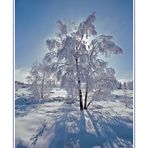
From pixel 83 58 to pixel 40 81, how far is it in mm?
264

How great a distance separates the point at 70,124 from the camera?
144 cm

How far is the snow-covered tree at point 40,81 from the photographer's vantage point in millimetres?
1440

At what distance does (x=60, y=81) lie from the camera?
1.44 meters

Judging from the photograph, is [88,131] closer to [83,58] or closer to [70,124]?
[70,124]

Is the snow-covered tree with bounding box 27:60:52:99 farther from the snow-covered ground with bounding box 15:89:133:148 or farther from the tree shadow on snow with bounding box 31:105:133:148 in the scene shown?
the tree shadow on snow with bounding box 31:105:133:148

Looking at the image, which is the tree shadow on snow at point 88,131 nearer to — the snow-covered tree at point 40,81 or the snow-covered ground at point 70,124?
the snow-covered ground at point 70,124

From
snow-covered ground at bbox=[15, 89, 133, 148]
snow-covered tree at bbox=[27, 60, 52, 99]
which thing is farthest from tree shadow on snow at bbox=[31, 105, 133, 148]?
snow-covered tree at bbox=[27, 60, 52, 99]

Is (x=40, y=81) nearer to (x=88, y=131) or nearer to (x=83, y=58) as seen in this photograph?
(x=83, y=58)

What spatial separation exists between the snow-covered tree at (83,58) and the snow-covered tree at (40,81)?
0.18 ft

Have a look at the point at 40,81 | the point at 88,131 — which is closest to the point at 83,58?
the point at 40,81

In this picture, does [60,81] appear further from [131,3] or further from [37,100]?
[131,3]

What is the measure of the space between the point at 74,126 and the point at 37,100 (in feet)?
0.80

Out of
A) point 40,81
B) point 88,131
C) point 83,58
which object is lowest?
point 88,131

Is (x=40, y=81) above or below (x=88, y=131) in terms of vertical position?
above
